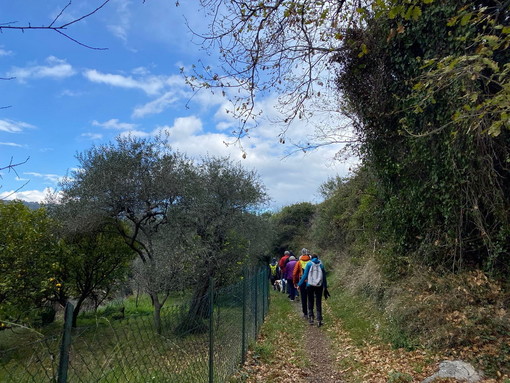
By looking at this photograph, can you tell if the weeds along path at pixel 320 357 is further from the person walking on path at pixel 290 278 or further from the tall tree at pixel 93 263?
the tall tree at pixel 93 263

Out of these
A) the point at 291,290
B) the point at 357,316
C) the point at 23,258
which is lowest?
the point at 357,316

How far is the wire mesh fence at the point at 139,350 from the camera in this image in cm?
162

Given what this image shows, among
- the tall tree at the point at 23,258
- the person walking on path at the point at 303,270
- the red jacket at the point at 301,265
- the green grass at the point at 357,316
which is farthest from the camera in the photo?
the tall tree at the point at 23,258

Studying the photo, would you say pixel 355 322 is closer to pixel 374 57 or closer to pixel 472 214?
pixel 472 214

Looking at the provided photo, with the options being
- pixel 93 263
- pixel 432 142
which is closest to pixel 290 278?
pixel 432 142

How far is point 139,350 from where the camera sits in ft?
7.71

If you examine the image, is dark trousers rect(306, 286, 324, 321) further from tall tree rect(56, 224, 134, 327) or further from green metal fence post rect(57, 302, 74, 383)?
tall tree rect(56, 224, 134, 327)

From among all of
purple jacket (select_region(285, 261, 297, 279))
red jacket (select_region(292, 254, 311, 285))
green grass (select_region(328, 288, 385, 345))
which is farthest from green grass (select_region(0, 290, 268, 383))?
purple jacket (select_region(285, 261, 297, 279))

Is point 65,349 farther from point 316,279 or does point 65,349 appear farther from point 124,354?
point 316,279

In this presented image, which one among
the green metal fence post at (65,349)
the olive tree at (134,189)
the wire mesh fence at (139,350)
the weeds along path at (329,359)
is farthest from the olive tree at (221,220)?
the green metal fence post at (65,349)

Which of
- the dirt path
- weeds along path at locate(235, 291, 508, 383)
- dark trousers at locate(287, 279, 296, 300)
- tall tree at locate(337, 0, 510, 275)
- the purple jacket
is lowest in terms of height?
the dirt path

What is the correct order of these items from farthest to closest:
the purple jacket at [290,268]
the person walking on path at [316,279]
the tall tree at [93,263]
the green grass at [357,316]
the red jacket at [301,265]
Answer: the tall tree at [93,263]
the purple jacket at [290,268]
the red jacket at [301,265]
the person walking on path at [316,279]
the green grass at [357,316]

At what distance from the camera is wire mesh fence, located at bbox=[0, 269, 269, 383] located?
5.30 ft

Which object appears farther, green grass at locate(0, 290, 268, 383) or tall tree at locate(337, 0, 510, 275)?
tall tree at locate(337, 0, 510, 275)
